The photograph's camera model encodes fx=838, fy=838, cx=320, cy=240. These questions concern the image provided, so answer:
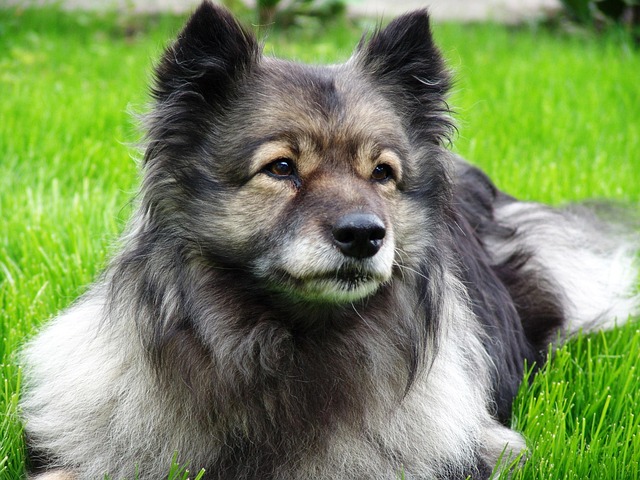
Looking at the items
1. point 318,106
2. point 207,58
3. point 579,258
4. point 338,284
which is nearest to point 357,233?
point 338,284

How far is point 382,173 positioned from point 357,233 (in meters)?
0.44

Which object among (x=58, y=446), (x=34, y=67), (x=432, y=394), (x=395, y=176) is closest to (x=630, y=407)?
(x=432, y=394)

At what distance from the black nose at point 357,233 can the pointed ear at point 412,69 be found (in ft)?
2.30

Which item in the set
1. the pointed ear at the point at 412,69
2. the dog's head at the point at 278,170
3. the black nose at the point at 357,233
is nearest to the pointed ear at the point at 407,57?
the pointed ear at the point at 412,69

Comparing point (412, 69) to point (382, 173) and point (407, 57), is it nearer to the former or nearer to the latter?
point (407, 57)

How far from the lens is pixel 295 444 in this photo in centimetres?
288

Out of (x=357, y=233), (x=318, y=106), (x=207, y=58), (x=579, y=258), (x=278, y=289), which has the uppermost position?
(x=207, y=58)

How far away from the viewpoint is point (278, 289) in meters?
2.82

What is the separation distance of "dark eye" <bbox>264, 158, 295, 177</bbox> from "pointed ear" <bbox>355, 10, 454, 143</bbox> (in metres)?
0.60

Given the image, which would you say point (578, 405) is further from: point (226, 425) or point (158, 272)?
point (158, 272)

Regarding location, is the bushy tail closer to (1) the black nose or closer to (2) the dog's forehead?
(2) the dog's forehead

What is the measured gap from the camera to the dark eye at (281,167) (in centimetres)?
281

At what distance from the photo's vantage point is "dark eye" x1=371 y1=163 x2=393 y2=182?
2951 millimetres

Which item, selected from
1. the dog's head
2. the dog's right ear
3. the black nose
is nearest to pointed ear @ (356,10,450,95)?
the dog's head
